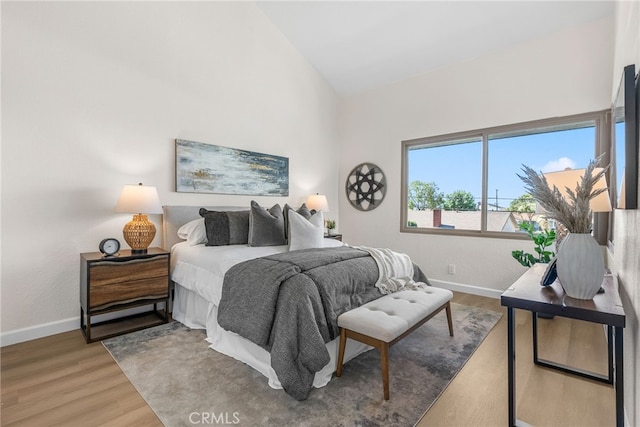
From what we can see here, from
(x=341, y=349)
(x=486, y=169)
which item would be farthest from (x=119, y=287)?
(x=486, y=169)

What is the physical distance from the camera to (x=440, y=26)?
3551 mm

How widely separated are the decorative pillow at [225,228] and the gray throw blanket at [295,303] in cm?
89

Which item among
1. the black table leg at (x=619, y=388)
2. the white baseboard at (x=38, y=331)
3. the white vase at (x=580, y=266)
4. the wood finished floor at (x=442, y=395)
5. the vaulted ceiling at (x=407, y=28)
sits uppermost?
the vaulted ceiling at (x=407, y=28)

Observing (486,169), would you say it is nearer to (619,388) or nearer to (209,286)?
(619,388)

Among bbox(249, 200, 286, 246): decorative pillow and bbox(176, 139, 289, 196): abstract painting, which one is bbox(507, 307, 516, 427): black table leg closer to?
bbox(249, 200, 286, 246): decorative pillow

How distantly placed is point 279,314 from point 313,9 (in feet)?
12.0

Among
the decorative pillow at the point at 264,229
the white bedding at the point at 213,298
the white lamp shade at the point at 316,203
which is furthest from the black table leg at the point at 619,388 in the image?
the white lamp shade at the point at 316,203

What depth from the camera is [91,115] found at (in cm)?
278

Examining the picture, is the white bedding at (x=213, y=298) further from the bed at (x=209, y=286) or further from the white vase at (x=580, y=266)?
the white vase at (x=580, y=266)

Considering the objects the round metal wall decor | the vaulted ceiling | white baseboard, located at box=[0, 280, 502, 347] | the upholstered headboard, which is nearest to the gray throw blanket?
the upholstered headboard

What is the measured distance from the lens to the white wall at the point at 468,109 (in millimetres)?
3205

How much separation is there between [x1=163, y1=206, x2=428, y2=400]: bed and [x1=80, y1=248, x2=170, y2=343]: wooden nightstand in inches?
7.1

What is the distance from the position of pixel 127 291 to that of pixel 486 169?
419cm

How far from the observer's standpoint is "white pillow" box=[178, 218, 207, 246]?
123 inches
